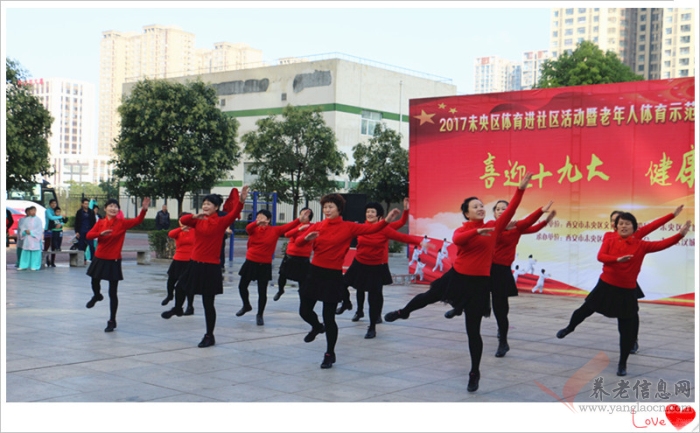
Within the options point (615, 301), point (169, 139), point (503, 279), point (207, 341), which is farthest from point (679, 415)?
point (169, 139)

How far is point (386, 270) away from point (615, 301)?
2834 mm

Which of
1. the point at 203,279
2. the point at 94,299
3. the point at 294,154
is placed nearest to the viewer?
the point at 203,279

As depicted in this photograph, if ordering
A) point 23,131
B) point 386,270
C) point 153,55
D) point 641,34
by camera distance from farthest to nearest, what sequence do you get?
point 641,34
point 153,55
point 23,131
point 386,270

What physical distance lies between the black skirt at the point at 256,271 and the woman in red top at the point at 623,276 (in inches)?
161

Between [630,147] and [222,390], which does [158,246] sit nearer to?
[630,147]

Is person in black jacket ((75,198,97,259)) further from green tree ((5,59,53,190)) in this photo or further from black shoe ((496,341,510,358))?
black shoe ((496,341,510,358))

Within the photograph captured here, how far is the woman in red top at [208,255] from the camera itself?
779 centimetres

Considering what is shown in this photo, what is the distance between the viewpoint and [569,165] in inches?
532

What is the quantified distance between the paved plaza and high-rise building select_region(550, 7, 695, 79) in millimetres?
97365

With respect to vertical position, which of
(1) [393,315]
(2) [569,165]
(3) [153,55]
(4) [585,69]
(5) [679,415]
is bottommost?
(5) [679,415]

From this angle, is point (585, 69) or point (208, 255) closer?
point (208, 255)

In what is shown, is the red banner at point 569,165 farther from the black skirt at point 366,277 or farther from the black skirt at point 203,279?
the black skirt at point 203,279

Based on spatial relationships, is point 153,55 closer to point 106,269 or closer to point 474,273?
point 106,269

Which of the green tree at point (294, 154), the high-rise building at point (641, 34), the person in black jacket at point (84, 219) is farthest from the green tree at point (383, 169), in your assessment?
the high-rise building at point (641, 34)
